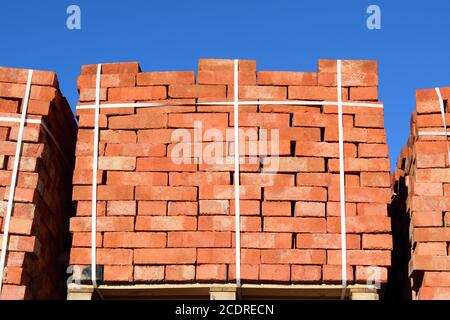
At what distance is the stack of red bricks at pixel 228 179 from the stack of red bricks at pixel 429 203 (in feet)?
0.90

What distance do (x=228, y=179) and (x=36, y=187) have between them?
156cm

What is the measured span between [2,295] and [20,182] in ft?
3.08

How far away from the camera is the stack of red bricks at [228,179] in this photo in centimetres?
643

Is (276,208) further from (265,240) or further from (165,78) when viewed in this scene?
(165,78)

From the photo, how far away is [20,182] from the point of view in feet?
21.9

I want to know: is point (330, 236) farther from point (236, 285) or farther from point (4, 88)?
point (4, 88)

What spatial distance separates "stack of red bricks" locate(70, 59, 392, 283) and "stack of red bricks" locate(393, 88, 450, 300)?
0.90 ft

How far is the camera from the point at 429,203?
260 inches

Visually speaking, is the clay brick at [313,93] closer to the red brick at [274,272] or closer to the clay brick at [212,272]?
the red brick at [274,272]

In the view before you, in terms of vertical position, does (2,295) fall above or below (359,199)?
below

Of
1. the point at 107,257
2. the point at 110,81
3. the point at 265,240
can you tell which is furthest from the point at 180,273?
the point at 110,81

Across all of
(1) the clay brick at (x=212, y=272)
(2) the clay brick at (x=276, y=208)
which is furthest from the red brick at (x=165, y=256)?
(2) the clay brick at (x=276, y=208)

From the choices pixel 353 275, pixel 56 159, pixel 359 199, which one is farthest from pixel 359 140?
pixel 56 159

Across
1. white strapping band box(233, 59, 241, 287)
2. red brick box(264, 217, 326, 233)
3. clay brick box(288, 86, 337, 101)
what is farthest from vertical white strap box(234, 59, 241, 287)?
clay brick box(288, 86, 337, 101)
